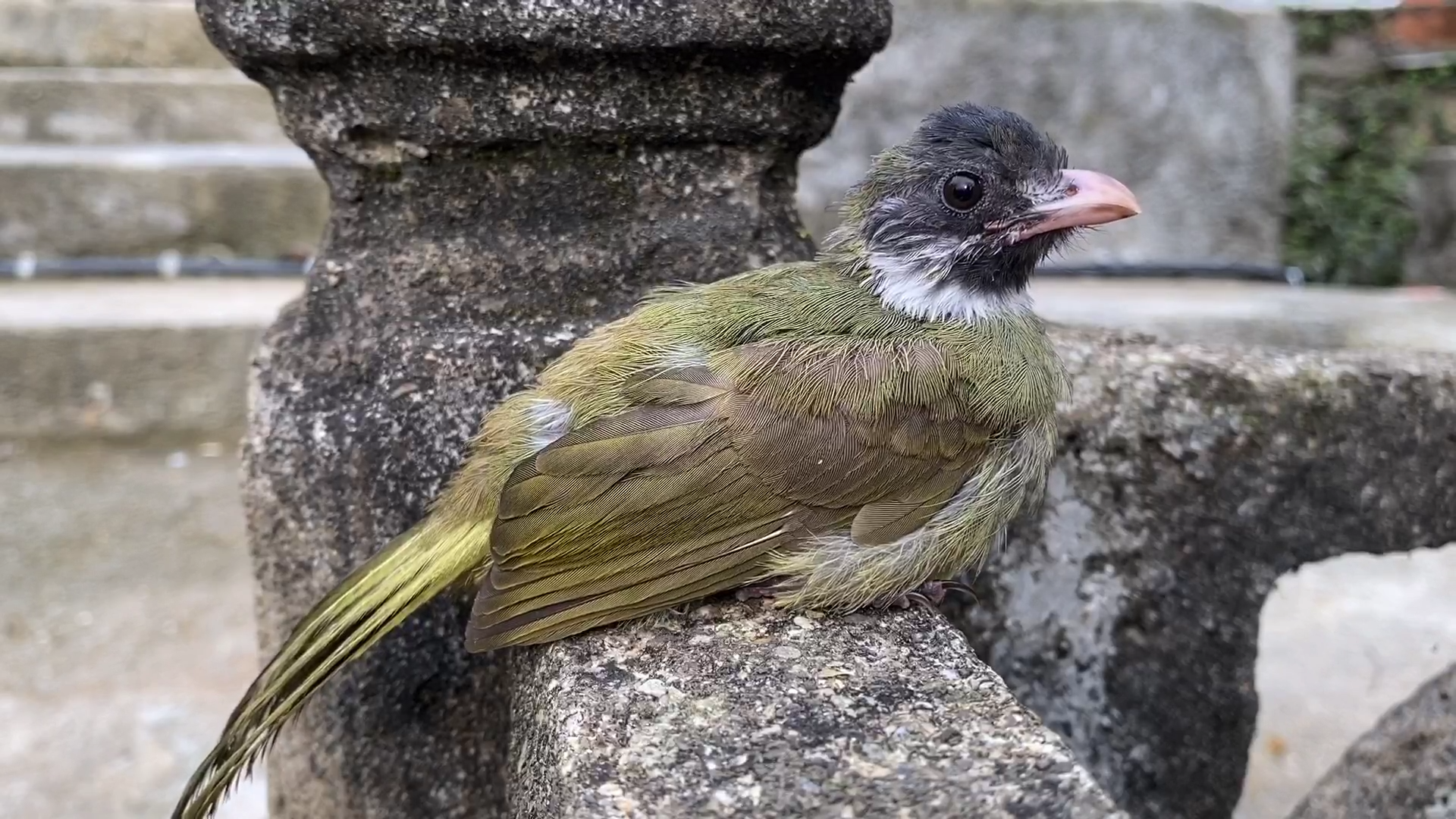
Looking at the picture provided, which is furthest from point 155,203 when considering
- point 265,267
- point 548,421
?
point 548,421

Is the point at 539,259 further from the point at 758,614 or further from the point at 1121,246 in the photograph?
the point at 1121,246

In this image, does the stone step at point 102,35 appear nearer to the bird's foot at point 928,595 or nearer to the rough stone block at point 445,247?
the rough stone block at point 445,247

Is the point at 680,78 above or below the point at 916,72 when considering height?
above

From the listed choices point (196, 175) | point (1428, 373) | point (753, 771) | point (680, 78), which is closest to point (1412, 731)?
point (1428, 373)

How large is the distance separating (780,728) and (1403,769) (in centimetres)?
160

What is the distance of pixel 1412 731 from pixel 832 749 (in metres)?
1.61

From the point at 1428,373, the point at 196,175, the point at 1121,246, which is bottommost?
the point at 196,175

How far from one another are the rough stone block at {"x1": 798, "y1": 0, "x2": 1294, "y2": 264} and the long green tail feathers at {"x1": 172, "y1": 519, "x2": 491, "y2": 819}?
13.6 feet

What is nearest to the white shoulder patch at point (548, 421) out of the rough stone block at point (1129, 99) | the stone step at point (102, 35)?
the rough stone block at point (1129, 99)

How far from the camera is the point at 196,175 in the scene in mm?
6512

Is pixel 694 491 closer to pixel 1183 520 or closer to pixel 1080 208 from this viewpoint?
pixel 1080 208

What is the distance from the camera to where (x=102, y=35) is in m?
8.04

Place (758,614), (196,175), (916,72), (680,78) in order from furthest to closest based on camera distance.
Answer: (196,175) < (916,72) < (680,78) < (758,614)

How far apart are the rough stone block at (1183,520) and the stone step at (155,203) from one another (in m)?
5.37
